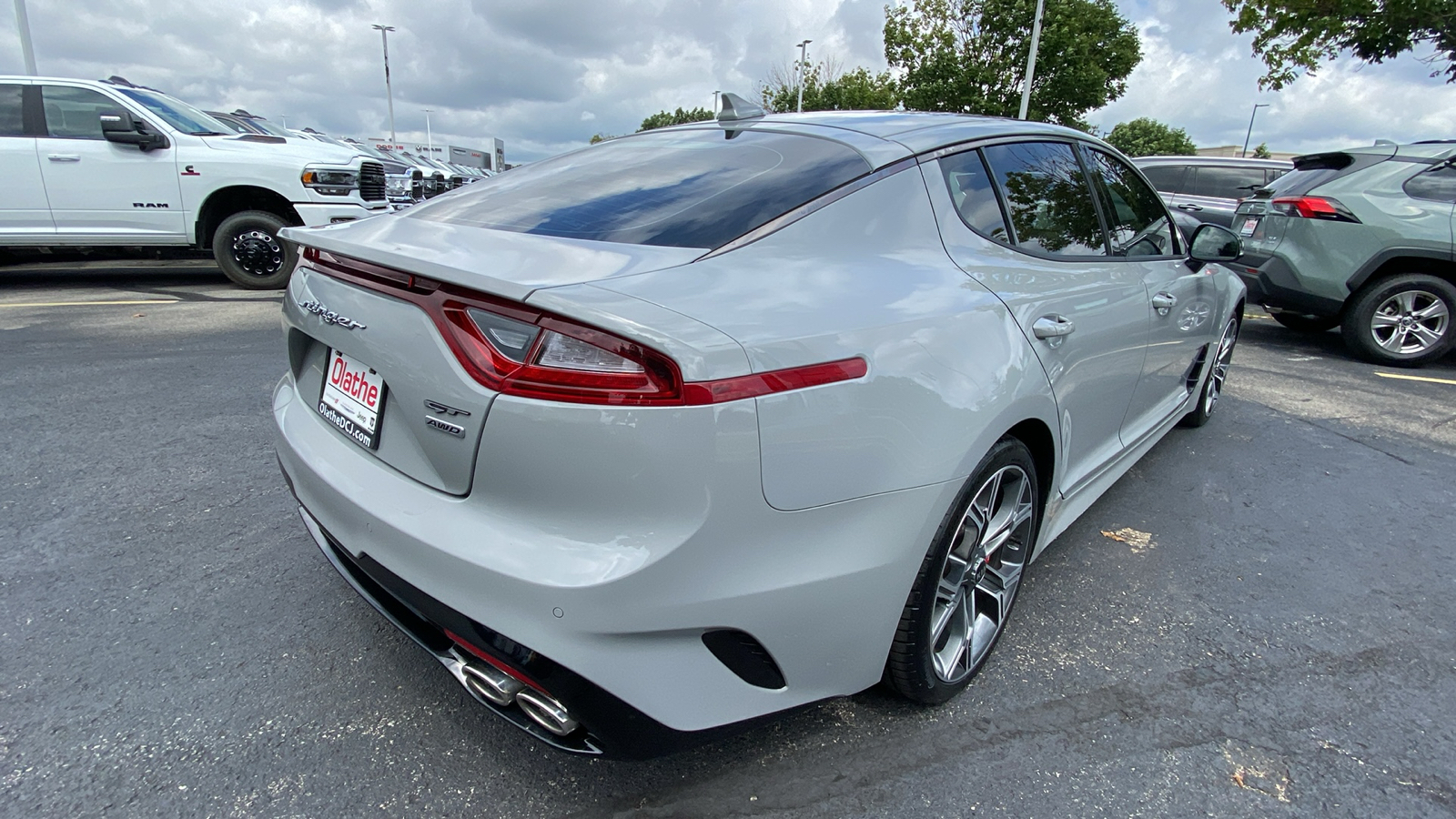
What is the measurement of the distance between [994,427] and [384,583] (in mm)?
1417

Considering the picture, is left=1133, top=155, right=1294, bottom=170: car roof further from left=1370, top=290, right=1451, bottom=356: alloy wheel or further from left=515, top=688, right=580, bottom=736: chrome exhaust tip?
left=515, top=688, right=580, bottom=736: chrome exhaust tip

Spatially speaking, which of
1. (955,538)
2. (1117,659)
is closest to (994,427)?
(955,538)

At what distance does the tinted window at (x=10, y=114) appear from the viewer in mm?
6859

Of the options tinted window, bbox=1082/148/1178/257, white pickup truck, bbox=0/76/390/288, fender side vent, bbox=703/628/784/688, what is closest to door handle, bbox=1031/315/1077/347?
tinted window, bbox=1082/148/1178/257

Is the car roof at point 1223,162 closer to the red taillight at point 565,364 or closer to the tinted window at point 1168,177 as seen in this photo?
the tinted window at point 1168,177

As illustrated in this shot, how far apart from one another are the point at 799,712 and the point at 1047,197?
73.5 inches

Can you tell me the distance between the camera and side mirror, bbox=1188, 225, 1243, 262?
3236mm

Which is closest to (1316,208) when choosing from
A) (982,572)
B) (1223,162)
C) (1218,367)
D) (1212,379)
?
(1218,367)

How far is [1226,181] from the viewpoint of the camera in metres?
10.1

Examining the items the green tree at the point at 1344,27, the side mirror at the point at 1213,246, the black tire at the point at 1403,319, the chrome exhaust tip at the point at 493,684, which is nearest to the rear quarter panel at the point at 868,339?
the chrome exhaust tip at the point at 493,684

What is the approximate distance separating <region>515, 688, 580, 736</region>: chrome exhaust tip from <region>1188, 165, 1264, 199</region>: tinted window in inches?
446

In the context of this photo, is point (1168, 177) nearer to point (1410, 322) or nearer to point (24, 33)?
point (1410, 322)

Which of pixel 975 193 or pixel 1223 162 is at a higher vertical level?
pixel 1223 162

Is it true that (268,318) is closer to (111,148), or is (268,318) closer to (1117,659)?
(111,148)
